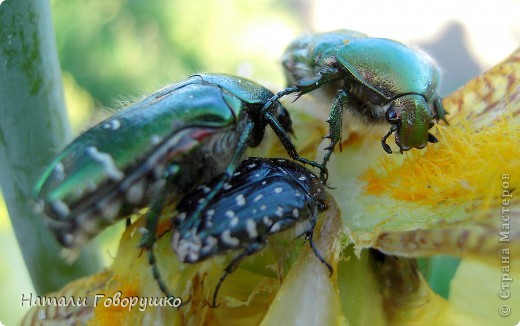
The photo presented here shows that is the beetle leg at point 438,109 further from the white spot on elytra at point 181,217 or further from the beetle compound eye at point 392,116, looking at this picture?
the white spot on elytra at point 181,217

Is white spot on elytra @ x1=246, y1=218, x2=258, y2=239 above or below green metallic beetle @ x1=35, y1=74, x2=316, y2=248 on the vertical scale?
below

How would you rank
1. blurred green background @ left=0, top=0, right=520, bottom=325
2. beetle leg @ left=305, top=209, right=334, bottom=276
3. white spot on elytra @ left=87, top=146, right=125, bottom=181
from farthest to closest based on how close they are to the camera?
1. blurred green background @ left=0, top=0, right=520, bottom=325
2. beetle leg @ left=305, top=209, right=334, bottom=276
3. white spot on elytra @ left=87, top=146, right=125, bottom=181

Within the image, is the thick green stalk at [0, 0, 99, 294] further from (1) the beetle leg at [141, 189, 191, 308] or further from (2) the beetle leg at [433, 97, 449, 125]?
Answer: (2) the beetle leg at [433, 97, 449, 125]

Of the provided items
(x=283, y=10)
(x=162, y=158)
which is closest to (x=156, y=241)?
(x=162, y=158)

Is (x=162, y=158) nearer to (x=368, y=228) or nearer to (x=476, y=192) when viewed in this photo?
(x=368, y=228)

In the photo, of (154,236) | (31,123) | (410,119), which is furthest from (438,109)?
(31,123)

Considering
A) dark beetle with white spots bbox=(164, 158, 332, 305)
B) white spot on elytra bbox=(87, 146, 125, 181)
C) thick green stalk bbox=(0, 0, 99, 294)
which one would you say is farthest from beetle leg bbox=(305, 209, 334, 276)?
thick green stalk bbox=(0, 0, 99, 294)
